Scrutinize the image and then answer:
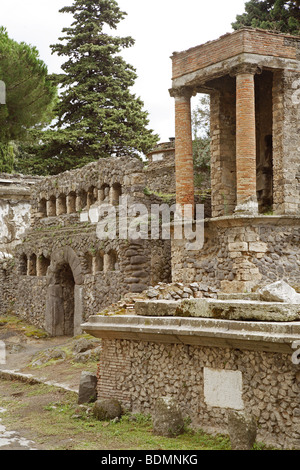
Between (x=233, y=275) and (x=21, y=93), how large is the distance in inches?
753

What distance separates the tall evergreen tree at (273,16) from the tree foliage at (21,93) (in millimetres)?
9723

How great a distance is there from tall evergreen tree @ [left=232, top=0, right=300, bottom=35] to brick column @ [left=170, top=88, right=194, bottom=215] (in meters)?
7.19

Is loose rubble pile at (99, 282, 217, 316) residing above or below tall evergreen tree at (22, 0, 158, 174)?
below

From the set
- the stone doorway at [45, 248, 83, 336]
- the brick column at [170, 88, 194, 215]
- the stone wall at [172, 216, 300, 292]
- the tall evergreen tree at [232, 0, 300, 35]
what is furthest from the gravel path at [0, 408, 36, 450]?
the tall evergreen tree at [232, 0, 300, 35]

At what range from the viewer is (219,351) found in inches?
304

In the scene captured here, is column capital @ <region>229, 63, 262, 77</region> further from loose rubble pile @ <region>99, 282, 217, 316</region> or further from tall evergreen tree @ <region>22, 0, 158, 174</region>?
tall evergreen tree @ <region>22, 0, 158, 174</region>

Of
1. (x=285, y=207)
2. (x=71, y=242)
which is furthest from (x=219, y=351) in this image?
(x=71, y=242)

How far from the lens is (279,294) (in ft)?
24.9

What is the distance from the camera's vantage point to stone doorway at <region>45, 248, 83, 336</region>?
1931cm

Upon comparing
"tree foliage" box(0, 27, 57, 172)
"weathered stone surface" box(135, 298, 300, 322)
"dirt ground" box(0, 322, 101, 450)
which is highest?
"tree foliage" box(0, 27, 57, 172)

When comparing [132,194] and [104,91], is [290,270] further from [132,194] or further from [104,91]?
[104,91]

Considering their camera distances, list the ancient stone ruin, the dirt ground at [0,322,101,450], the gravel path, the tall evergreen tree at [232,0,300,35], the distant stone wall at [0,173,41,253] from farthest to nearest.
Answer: the distant stone wall at [0,173,41,253] → the tall evergreen tree at [232,0,300,35] → the dirt ground at [0,322,101,450] → the gravel path → the ancient stone ruin

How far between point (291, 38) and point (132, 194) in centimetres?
558

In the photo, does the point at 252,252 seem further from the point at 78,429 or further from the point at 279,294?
the point at 78,429
